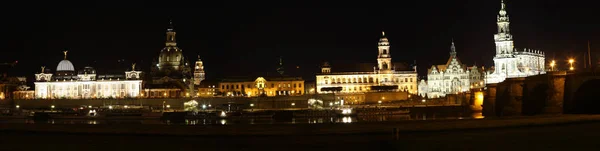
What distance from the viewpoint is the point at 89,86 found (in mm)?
155750

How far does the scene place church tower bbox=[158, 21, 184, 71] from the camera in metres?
170

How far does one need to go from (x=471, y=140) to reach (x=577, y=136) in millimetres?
3795

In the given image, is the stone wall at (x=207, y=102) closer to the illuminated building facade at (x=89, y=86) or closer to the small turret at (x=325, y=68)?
the small turret at (x=325, y=68)

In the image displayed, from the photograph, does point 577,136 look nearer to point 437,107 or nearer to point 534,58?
point 437,107

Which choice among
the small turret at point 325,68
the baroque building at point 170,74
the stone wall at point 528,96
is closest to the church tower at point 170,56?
the baroque building at point 170,74

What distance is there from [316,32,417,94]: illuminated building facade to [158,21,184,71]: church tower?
153ft

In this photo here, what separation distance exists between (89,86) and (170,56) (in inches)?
941

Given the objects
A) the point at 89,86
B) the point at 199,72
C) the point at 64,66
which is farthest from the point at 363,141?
the point at 64,66

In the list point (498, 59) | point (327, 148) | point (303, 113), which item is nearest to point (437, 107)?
point (303, 113)

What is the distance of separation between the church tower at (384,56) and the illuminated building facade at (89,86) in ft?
179

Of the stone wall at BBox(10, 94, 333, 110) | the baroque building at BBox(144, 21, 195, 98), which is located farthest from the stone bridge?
the baroque building at BBox(144, 21, 195, 98)

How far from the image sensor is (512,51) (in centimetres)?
12444

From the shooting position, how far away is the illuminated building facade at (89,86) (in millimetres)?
153875

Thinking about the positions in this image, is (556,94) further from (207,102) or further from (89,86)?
(89,86)
